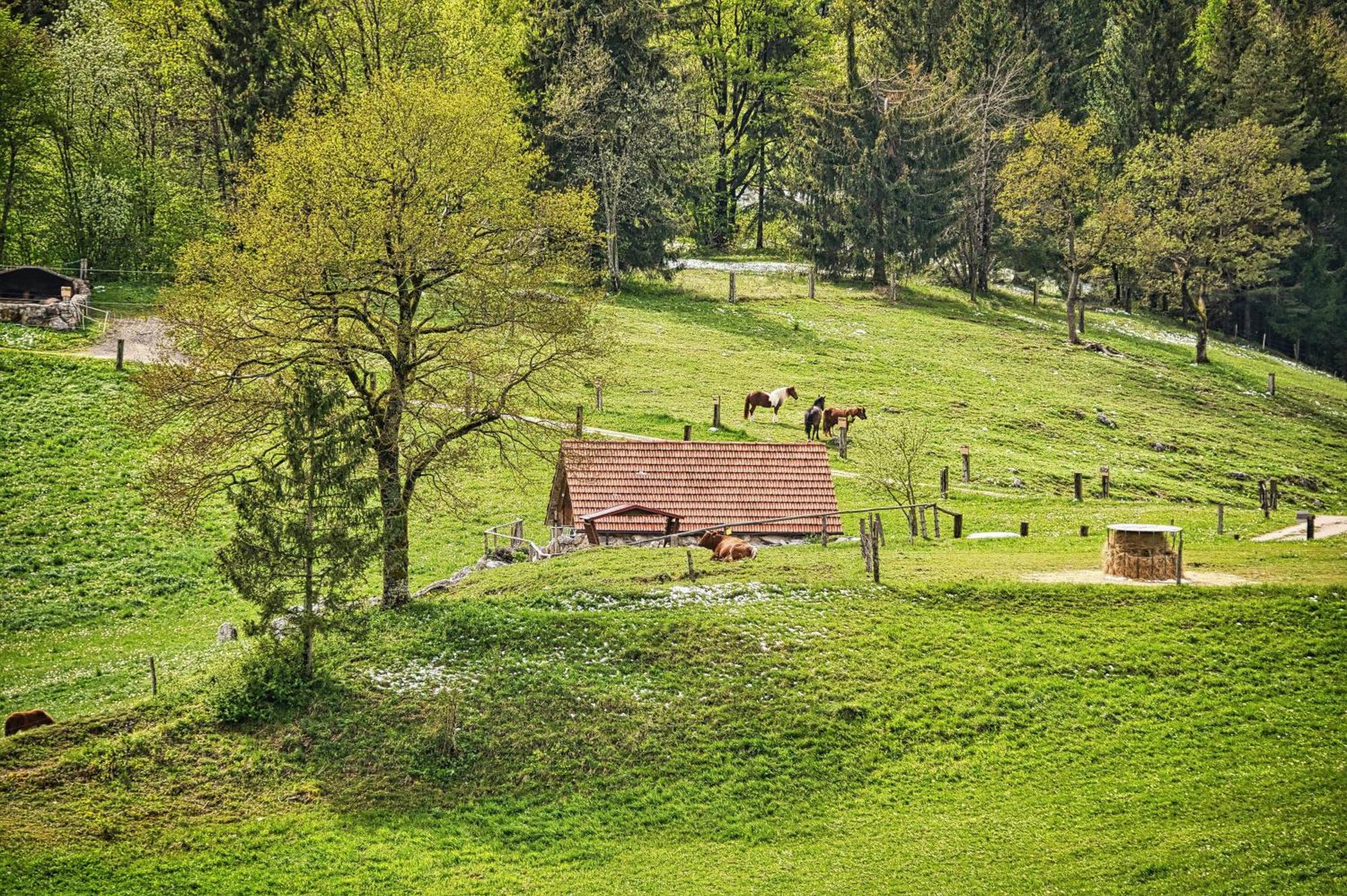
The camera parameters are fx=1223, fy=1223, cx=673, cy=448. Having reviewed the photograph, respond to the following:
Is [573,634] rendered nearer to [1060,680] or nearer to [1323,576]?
[1060,680]

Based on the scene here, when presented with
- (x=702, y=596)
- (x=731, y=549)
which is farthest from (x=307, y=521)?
(x=731, y=549)

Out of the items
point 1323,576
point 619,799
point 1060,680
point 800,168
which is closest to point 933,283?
point 800,168

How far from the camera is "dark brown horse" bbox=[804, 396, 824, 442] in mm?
53625

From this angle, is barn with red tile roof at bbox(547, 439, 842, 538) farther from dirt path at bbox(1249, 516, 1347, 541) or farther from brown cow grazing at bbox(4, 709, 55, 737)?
brown cow grazing at bbox(4, 709, 55, 737)

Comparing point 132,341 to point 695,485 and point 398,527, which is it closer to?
point 398,527

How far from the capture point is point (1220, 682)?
30.0 meters

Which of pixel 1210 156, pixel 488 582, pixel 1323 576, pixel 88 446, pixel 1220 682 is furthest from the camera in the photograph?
pixel 1210 156

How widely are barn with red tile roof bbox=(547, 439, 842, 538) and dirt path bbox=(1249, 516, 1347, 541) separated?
14.7m

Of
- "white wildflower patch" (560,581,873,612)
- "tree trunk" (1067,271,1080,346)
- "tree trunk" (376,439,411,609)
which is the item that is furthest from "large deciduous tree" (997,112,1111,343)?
"tree trunk" (376,439,411,609)

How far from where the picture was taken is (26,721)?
28391mm

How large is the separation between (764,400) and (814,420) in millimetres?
3176

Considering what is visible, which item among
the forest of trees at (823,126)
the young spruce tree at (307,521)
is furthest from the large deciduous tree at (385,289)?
the forest of trees at (823,126)

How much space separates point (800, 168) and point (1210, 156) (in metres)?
28.0

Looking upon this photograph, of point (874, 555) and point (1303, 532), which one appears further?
point (1303, 532)
